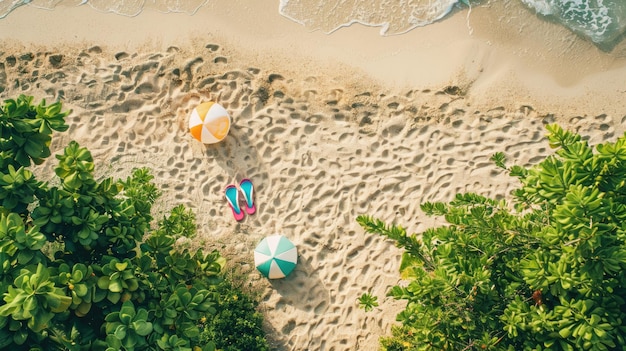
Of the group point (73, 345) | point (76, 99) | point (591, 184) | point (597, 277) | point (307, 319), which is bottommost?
point (307, 319)

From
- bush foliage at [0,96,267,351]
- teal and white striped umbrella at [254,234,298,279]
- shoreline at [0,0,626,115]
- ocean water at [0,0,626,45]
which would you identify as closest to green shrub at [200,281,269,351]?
teal and white striped umbrella at [254,234,298,279]

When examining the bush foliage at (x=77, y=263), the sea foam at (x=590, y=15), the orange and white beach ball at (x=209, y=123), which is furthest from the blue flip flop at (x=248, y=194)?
the sea foam at (x=590, y=15)

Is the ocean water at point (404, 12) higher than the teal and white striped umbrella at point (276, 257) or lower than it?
higher

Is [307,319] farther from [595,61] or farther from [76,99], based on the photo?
[595,61]

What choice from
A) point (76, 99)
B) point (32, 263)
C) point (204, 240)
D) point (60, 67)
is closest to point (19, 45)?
point (60, 67)

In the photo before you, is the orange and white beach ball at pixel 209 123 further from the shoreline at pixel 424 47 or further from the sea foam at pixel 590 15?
the sea foam at pixel 590 15

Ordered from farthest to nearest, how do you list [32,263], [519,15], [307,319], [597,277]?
[519,15] < [307,319] < [32,263] < [597,277]
